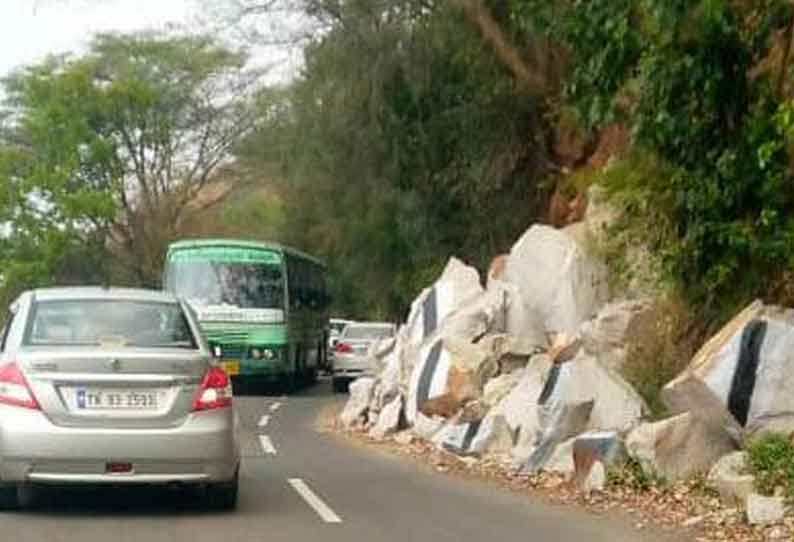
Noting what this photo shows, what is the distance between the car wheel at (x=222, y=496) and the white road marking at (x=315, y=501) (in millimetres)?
667

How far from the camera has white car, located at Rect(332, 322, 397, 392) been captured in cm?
3612

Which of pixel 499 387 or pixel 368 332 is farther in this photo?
pixel 368 332

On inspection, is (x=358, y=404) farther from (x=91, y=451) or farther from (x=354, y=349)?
(x=91, y=451)

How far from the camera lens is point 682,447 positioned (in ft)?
46.8

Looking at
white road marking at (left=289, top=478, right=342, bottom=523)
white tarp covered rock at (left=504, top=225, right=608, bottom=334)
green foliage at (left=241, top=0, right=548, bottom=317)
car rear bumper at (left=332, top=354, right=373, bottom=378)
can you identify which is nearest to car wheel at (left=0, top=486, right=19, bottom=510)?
white road marking at (left=289, top=478, right=342, bottom=523)

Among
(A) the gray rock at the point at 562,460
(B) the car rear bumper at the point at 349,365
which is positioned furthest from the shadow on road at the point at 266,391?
(A) the gray rock at the point at 562,460

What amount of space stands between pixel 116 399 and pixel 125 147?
169 ft

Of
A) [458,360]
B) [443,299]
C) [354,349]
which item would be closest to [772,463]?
[458,360]

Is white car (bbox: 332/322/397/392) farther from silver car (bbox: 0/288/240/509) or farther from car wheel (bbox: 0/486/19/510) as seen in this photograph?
silver car (bbox: 0/288/240/509)

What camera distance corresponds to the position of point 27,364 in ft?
38.9

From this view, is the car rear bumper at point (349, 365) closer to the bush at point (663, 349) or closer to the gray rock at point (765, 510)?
the bush at point (663, 349)

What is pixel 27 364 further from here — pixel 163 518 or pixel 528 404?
pixel 528 404

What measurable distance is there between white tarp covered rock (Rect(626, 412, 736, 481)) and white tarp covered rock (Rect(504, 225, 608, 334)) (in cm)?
717

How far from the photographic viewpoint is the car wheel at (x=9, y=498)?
12439 mm
